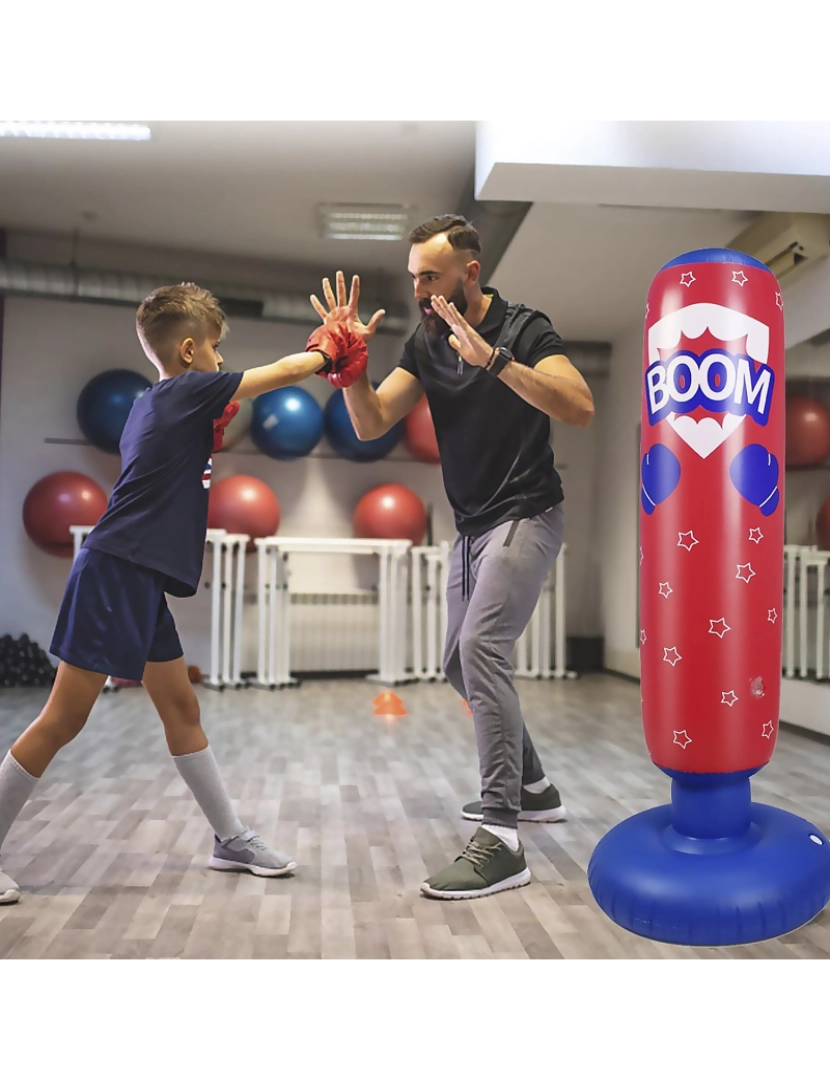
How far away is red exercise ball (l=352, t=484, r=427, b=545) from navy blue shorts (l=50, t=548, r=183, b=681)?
383 centimetres

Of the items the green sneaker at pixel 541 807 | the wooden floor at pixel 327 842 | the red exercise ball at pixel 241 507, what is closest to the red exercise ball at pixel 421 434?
the red exercise ball at pixel 241 507

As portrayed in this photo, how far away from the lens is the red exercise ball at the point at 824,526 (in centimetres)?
360

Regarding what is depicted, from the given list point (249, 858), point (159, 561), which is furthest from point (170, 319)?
point (249, 858)

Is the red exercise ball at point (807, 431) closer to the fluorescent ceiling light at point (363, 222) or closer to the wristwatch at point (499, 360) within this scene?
the fluorescent ceiling light at point (363, 222)

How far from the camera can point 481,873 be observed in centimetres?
165

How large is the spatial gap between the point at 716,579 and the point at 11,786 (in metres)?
1.24

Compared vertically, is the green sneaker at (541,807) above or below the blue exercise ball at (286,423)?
below

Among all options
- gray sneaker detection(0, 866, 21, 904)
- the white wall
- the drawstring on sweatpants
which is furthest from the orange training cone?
gray sneaker detection(0, 866, 21, 904)

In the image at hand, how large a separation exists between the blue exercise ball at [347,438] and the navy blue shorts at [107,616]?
3845mm

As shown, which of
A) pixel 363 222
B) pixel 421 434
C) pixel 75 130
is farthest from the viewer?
pixel 421 434

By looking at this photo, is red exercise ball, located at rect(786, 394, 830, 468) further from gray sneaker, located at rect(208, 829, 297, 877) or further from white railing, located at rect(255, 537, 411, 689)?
gray sneaker, located at rect(208, 829, 297, 877)

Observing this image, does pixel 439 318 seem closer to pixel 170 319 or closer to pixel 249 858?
pixel 170 319
